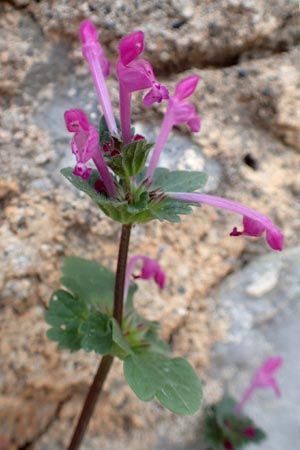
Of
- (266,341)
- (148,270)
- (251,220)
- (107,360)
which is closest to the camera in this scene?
(251,220)

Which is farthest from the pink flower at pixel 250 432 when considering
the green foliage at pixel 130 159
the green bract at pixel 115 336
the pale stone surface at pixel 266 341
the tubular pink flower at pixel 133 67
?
the tubular pink flower at pixel 133 67

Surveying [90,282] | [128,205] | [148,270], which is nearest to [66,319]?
[90,282]

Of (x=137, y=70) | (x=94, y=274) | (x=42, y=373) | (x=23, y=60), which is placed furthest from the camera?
(x=42, y=373)

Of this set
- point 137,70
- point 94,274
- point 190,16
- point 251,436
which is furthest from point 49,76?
point 251,436

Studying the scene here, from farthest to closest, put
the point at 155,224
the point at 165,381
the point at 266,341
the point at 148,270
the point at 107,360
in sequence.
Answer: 1. the point at 266,341
2. the point at 155,224
3. the point at 148,270
4. the point at 107,360
5. the point at 165,381

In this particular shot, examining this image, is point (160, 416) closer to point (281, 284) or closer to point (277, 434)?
point (277, 434)

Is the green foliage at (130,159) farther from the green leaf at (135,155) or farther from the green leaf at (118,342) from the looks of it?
the green leaf at (118,342)

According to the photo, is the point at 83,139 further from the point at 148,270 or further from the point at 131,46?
the point at 148,270
